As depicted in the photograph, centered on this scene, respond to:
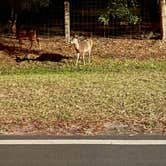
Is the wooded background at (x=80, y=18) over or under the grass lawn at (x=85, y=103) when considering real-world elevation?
over

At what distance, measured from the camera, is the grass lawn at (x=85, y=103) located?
9.10m

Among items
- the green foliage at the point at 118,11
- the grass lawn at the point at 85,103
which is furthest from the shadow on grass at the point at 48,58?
the grass lawn at the point at 85,103

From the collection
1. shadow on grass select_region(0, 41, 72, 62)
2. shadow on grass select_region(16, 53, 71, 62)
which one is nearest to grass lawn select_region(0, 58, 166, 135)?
shadow on grass select_region(16, 53, 71, 62)

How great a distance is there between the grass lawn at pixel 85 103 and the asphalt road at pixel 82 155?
3.01ft

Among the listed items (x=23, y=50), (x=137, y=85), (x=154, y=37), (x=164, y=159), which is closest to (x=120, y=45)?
(x=154, y=37)

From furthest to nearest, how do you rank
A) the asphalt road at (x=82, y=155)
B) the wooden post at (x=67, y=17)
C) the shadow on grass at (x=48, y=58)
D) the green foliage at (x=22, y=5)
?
the green foliage at (x=22, y=5) < the wooden post at (x=67, y=17) < the shadow on grass at (x=48, y=58) < the asphalt road at (x=82, y=155)

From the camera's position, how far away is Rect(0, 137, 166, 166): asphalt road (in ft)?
23.5

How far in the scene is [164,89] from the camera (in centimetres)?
1165

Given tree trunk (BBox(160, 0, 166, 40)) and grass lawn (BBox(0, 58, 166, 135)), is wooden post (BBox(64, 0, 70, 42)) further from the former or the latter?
grass lawn (BBox(0, 58, 166, 135))

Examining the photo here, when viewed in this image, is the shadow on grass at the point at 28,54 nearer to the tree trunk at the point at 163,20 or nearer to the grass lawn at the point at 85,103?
the grass lawn at the point at 85,103

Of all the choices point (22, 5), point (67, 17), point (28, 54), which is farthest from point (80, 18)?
point (28, 54)

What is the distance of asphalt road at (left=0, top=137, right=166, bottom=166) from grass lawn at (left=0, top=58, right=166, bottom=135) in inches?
36.1

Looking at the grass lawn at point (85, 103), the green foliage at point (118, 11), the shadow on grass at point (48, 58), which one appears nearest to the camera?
the grass lawn at point (85, 103)

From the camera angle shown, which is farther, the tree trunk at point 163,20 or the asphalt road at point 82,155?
the tree trunk at point 163,20
